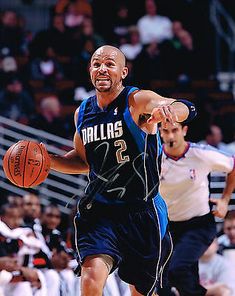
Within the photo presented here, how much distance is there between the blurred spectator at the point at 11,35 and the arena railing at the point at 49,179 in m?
2.82

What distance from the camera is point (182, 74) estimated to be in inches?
583

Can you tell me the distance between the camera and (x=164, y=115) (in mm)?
5156

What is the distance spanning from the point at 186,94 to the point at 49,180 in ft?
11.4

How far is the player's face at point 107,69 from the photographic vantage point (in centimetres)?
597

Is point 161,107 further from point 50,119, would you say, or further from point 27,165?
point 50,119

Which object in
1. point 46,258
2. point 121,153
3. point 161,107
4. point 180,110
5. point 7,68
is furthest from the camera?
point 7,68

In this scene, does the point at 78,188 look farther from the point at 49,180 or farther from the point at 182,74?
the point at 182,74

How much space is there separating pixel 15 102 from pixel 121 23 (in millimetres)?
3221

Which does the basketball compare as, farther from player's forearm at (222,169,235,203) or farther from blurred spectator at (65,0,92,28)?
blurred spectator at (65,0,92,28)

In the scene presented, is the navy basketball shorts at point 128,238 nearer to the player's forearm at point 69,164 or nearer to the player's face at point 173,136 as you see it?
the player's forearm at point 69,164

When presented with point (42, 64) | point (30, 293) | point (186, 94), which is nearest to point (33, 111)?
point (42, 64)

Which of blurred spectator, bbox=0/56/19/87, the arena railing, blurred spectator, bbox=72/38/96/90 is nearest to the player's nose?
the arena railing

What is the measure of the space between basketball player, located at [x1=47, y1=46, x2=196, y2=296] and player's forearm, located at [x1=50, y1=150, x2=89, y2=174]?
0.24 meters
